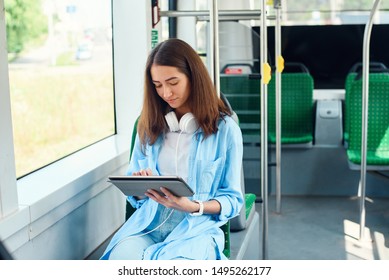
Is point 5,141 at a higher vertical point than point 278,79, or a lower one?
lower

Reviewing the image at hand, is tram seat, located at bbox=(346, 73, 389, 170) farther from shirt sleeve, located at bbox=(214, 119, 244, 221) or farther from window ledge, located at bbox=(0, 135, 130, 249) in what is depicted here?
shirt sleeve, located at bbox=(214, 119, 244, 221)

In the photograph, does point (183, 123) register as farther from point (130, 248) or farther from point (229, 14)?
point (229, 14)

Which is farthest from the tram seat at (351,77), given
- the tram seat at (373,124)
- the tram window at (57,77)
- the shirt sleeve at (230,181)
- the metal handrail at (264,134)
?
the shirt sleeve at (230,181)

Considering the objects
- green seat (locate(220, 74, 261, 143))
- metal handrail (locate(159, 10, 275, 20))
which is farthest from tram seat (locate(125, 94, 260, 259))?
green seat (locate(220, 74, 261, 143))

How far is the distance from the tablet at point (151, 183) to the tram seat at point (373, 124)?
2.05 meters

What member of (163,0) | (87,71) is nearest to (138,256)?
(87,71)

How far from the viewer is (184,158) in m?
1.81

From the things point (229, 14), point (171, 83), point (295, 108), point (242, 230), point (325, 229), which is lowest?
point (325, 229)

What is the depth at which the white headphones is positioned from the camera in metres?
1.79

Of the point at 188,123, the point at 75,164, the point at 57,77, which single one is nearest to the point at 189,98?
the point at 188,123

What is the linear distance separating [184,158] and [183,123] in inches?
3.9

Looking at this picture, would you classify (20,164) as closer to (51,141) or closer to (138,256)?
(51,141)

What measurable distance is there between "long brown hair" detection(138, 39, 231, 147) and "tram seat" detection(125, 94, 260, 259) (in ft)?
0.88

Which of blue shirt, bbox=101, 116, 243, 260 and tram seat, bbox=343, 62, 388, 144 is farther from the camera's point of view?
tram seat, bbox=343, 62, 388, 144
